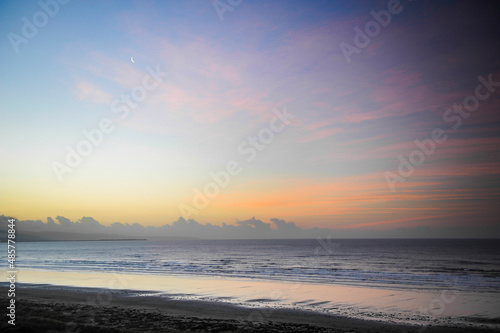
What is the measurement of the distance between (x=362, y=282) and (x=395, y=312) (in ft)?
45.7

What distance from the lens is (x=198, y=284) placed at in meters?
31.5

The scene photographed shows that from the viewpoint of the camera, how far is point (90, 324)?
574 inches

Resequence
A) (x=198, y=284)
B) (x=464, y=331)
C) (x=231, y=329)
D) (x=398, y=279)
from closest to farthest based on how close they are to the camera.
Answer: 1. (x=231, y=329)
2. (x=464, y=331)
3. (x=198, y=284)
4. (x=398, y=279)

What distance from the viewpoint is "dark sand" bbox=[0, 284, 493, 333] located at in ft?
46.9

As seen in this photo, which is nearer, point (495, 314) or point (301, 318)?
point (301, 318)

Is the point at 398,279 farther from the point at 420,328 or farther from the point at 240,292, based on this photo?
the point at 420,328

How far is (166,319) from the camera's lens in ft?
53.5

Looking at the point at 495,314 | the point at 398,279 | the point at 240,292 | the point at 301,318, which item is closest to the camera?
the point at 301,318

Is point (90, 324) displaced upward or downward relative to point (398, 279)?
upward

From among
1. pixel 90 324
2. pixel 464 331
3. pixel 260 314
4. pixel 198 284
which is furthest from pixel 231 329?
pixel 198 284

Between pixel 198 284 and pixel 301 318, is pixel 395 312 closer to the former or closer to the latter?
pixel 301 318

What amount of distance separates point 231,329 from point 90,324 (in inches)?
244

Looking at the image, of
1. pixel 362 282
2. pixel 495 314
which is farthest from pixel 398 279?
pixel 495 314

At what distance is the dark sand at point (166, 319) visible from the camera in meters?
14.3
